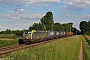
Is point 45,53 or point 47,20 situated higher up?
point 47,20

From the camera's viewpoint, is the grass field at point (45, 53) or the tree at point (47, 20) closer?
the grass field at point (45, 53)

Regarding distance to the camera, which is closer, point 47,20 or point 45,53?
point 45,53

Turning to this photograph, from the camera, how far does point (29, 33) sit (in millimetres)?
44812

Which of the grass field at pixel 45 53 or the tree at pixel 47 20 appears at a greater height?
the tree at pixel 47 20

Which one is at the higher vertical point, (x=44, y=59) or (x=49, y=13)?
(x=49, y=13)

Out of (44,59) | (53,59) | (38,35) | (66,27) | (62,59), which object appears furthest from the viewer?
(66,27)

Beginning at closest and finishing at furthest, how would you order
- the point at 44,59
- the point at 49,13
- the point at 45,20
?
the point at 44,59
the point at 45,20
the point at 49,13

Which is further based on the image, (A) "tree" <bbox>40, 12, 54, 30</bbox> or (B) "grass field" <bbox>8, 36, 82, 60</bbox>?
(A) "tree" <bbox>40, 12, 54, 30</bbox>

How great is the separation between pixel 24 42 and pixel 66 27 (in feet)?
467

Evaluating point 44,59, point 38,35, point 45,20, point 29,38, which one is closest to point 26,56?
point 44,59

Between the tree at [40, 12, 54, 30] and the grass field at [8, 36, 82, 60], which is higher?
the tree at [40, 12, 54, 30]

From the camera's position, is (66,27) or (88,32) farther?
(88,32)

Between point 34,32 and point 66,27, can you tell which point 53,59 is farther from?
point 66,27

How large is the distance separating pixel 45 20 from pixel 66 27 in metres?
42.6
